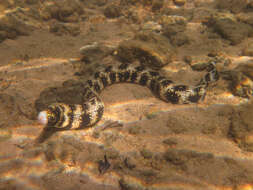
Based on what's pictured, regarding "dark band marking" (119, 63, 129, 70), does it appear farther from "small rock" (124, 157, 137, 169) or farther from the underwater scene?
"small rock" (124, 157, 137, 169)

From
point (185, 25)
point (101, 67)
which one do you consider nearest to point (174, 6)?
point (185, 25)

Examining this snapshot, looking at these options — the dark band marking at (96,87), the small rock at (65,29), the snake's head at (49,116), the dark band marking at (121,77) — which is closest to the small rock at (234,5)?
the dark band marking at (121,77)

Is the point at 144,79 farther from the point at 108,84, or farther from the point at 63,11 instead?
the point at 63,11

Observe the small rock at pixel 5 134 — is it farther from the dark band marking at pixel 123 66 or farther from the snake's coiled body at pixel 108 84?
the dark band marking at pixel 123 66

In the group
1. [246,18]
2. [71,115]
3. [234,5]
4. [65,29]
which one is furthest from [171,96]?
[234,5]

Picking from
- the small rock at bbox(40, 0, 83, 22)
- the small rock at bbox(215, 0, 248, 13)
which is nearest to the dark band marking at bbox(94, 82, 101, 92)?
the small rock at bbox(40, 0, 83, 22)

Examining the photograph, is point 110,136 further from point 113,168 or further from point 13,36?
point 13,36
